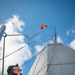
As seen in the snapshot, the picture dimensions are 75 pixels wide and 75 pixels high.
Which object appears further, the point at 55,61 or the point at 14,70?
the point at 55,61

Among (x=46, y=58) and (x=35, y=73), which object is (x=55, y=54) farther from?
(x=35, y=73)

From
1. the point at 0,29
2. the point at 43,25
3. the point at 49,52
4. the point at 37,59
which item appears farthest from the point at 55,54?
the point at 0,29

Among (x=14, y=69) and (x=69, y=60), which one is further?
(x=69, y=60)

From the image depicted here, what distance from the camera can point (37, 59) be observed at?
59.7ft

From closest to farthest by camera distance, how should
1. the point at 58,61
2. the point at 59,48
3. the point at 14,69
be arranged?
the point at 14,69 < the point at 58,61 < the point at 59,48

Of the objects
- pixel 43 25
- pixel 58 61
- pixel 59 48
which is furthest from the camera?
pixel 59 48

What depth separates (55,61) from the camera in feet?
53.8

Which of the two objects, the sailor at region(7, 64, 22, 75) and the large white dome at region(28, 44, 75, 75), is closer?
the sailor at region(7, 64, 22, 75)

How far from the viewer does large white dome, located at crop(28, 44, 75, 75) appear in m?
15.2

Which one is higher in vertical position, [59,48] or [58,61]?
[59,48]

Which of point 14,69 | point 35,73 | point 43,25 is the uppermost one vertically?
point 43,25

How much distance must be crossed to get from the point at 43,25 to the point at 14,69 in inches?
450

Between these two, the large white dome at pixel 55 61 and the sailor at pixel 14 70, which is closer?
the sailor at pixel 14 70

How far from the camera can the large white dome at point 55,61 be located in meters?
15.2
